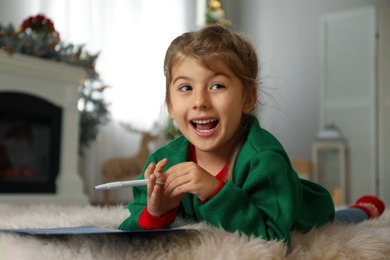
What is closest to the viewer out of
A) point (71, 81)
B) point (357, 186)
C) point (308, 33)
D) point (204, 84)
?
point (204, 84)

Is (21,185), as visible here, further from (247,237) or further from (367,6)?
(367,6)

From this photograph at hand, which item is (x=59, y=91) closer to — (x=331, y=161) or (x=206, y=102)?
(x=206, y=102)

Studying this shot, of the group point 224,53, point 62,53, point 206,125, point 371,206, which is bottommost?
point 371,206

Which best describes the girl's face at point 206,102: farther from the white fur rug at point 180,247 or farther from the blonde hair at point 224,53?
the white fur rug at point 180,247

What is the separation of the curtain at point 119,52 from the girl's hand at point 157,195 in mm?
2905

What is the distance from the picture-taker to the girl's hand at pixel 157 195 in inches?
30.4

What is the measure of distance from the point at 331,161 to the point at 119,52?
1992 mm

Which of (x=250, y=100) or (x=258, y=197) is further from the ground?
(x=250, y=100)

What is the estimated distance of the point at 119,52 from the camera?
4.09 metres

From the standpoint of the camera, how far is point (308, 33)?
16.5 ft

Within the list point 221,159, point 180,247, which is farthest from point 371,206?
point 180,247

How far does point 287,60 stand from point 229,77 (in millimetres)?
4361

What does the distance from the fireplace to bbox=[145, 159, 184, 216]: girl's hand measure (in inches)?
80.3

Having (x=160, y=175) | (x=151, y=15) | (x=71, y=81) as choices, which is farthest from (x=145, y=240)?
(x=151, y=15)
